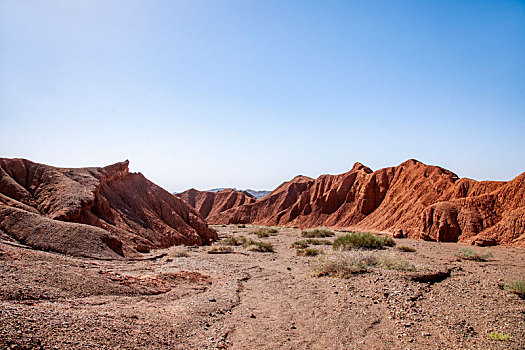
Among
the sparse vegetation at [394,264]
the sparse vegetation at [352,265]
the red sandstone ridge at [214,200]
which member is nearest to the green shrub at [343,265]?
the sparse vegetation at [352,265]

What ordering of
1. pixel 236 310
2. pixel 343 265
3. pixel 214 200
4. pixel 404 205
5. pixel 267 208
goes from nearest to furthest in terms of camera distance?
pixel 236 310 < pixel 343 265 < pixel 404 205 < pixel 267 208 < pixel 214 200

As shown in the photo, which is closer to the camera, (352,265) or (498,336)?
(498,336)

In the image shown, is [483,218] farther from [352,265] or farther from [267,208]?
[267,208]

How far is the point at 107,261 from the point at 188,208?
530 inches

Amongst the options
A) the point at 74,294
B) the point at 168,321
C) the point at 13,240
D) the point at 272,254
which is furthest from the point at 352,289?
the point at 13,240

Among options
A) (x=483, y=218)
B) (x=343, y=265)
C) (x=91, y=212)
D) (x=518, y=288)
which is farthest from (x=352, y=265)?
(x=483, y=218)

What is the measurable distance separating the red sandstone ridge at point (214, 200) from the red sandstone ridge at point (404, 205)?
5.61 metres

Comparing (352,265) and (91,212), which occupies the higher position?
(91,212)

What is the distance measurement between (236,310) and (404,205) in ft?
120

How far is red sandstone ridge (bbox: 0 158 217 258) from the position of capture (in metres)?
12.7

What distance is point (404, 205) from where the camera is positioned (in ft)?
134

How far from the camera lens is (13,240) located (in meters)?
11.7

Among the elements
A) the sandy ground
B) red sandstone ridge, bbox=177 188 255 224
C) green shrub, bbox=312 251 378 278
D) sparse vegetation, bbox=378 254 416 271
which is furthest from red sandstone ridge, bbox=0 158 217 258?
red sandstone ridge, bbox=177 188 255 224

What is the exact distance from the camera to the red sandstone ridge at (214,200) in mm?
80062
